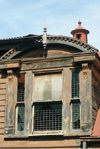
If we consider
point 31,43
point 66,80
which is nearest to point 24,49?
point 31,43

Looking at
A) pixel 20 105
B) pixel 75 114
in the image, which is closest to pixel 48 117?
pixel 75 114

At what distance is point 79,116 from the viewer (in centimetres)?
1639

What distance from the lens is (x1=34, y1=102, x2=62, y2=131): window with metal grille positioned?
16.7 metres

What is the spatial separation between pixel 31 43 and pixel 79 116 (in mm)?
4602

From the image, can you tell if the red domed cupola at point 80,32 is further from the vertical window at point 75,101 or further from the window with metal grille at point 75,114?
the window with metal grille at point 75,114

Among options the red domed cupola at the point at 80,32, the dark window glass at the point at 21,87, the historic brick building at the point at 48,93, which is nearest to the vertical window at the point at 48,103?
the historic brick building at the point at 48,93

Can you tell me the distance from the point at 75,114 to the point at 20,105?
280 cm

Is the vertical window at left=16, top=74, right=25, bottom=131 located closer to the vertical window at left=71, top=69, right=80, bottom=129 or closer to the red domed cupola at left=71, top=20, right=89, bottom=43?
the vertical window at left=71, top=69, right=80, bottom=129

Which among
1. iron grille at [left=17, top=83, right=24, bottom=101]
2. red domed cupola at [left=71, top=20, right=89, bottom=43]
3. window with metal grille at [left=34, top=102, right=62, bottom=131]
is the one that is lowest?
window with metal grille at [left=34, top=102, right=62, bottom=131]

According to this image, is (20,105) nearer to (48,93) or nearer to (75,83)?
(48,93)

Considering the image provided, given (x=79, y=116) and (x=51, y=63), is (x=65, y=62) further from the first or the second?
(x=79, y=116)

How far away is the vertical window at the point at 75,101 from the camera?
16.4 meters

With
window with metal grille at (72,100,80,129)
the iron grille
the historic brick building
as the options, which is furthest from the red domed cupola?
window with metal grille at (72,100,80,129)

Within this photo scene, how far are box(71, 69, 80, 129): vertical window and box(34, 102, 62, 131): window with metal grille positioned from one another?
673 millimetres
